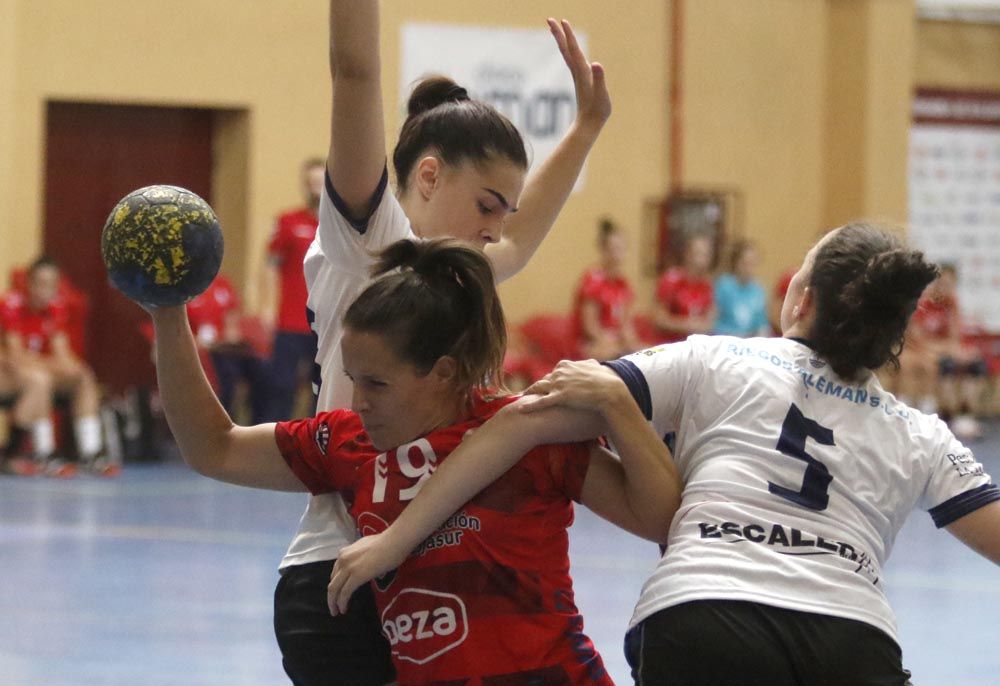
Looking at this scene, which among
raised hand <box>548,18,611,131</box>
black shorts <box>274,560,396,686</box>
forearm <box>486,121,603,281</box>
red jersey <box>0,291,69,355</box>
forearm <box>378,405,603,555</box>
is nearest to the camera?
forearm <box>378,405,603,555</box>

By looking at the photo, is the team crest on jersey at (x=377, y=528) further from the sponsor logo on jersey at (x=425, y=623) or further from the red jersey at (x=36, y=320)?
the red jersey at (x=36, y=320)

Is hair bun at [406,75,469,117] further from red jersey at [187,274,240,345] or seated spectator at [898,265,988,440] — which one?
seated spectator at [898,265,988,440]

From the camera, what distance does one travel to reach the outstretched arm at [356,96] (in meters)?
2.39

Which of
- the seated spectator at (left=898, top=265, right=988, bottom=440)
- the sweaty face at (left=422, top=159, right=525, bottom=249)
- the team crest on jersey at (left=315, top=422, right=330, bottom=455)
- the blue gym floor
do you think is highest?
the sweaty face at (left=422, top=159, right=525, bottom=249)

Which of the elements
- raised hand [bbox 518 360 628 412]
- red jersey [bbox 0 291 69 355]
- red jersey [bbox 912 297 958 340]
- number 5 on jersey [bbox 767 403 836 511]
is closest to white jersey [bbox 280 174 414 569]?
raised hand [bbox 518 360 628 412]

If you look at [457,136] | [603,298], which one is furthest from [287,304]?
[457,136]

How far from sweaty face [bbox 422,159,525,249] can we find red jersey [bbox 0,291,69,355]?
8349 mm

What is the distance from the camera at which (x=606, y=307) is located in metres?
12.2

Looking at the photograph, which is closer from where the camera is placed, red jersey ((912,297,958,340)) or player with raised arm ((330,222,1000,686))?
player with raised arm ((330,222,1000,686))

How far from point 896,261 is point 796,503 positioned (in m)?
0.41

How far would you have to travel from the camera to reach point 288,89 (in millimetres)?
12125

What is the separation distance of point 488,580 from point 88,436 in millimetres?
8551

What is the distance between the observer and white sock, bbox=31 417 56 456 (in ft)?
33.8

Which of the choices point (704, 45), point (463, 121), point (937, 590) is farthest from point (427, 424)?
point (704, 45)
